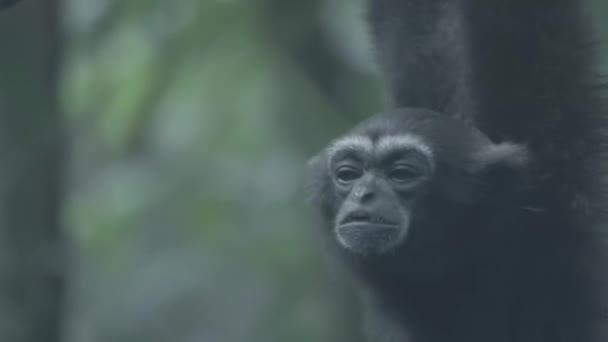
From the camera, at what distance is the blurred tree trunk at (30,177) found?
1092 centimetres

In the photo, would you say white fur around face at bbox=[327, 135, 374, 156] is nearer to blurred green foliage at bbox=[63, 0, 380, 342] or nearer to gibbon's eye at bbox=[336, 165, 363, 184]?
gibbon's eye at bbox=[336, 165, 363, 184]

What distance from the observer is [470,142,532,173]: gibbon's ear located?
358 inches

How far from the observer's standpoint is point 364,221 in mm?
9492

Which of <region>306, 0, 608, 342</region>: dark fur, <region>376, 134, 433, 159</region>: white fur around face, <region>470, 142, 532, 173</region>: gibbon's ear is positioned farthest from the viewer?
<region>376, 134, 433, 159</region>: white fur around face

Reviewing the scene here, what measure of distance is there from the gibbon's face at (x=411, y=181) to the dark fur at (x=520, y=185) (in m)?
0.09

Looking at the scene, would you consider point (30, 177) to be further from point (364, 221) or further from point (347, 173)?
point (364, 221)

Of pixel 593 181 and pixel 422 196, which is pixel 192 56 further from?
pixel 593 181

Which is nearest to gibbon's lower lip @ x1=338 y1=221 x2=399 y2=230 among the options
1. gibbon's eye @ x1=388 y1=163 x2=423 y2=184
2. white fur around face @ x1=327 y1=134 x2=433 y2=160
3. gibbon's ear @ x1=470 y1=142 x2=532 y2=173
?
gibbon's eye @ x1=388 y1=163 x2=423 y2=184

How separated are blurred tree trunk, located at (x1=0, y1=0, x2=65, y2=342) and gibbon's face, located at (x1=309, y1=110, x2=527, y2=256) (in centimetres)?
228

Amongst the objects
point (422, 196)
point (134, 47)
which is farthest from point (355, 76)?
point (422, 196)

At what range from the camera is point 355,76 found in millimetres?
13680

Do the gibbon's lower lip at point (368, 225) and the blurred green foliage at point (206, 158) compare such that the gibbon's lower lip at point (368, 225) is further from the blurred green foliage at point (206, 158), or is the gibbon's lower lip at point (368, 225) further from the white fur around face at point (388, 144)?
the blurred green foliage at point (206, 158)

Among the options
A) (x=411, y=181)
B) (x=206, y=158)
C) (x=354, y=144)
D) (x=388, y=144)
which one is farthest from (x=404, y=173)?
(x=206, y=158)

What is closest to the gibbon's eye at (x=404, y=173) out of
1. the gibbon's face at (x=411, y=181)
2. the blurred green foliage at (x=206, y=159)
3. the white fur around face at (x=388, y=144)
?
Result: the gibbon's face at (x=411, y=181)
